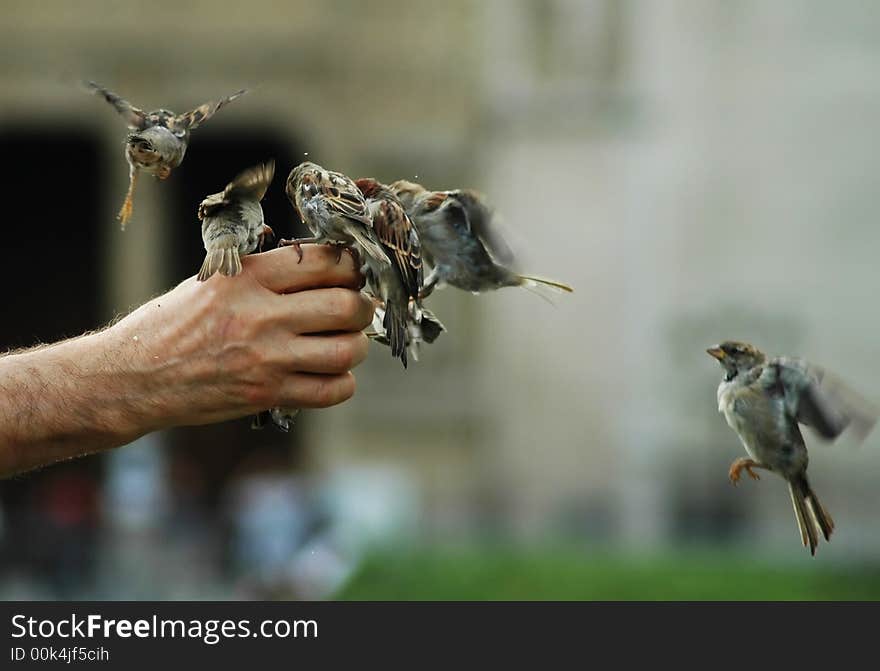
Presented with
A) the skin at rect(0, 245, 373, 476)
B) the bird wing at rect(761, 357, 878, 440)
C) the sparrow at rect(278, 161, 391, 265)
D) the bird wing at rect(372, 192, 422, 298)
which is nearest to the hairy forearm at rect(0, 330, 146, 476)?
the skin at rect(0, 245, 373, 476)

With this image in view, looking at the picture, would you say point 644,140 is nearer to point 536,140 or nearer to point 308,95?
point 536,140

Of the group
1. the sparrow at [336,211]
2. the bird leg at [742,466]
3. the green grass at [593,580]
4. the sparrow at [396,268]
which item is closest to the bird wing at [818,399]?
the bird leg at [742,466]

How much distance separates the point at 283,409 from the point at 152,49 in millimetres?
21996

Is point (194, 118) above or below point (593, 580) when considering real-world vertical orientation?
below

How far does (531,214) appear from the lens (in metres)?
28.9

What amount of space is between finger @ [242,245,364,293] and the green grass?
28.6 feet

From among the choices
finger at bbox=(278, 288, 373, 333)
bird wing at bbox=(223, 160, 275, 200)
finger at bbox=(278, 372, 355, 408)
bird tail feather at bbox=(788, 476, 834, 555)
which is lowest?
bird tail feather at bbox=(788, 476, 834, 555)

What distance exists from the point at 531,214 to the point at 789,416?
25.0 meters

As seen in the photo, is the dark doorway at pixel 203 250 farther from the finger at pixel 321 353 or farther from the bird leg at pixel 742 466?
the bird leg at pixel 742 466

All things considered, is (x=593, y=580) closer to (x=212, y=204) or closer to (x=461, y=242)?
(x=461, y=242)

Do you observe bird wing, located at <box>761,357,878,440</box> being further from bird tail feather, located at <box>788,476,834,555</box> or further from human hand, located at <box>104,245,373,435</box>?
human hand, located at <box>104,245,373,435</box>

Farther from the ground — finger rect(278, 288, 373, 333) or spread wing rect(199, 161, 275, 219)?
spread wing rect(199, 161, 275, 219)

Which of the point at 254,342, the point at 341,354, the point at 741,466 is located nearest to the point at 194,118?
the point at 254,342

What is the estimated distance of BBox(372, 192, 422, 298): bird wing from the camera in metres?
4.23
